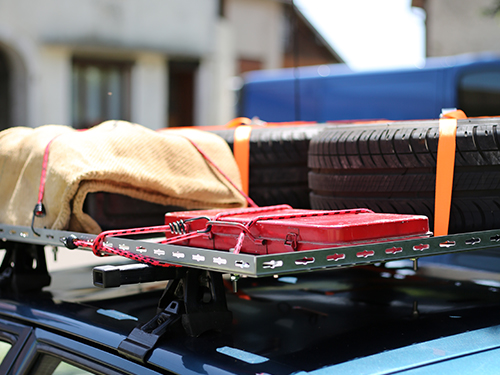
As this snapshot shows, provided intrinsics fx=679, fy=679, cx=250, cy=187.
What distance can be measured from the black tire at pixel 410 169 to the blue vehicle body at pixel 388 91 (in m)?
4.60

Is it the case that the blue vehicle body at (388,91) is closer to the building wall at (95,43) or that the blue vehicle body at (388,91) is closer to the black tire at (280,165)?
the black tire at (280,165)

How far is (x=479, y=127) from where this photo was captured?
185cm

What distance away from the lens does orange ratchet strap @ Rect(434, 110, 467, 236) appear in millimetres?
1855

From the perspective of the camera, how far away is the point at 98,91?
17516 millimetres

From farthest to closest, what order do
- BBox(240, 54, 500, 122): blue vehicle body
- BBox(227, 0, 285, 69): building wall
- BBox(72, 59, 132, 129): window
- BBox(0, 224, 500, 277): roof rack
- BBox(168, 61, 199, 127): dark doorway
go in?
BBox(227, 0, 285, 69): building wall
BBox(168, 61, 199, 127): dark doorway
BBox(72, 59, 132, 129): window
BBox(240, 54, 500, 122): blue vehicle body
BBox(0, 224, 500, 277): roof rack

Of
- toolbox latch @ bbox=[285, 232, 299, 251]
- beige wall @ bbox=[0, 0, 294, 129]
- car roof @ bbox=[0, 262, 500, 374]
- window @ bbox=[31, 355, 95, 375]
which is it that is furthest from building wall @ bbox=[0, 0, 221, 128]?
toolbox latch @ bbox=[285, 232, 299, 251]

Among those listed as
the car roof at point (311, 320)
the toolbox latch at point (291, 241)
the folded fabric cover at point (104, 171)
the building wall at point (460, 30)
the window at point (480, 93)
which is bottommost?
the car roof at point (311, 320)

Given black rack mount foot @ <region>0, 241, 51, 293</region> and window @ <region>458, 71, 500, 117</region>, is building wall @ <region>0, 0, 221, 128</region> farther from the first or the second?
black rack mount foot @ <region>0, 241, 51, 293</region>

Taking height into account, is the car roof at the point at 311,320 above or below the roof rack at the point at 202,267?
below

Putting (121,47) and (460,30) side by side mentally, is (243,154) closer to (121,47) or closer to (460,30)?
(460,30)

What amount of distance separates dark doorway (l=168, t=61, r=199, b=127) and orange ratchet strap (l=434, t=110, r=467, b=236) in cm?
1713

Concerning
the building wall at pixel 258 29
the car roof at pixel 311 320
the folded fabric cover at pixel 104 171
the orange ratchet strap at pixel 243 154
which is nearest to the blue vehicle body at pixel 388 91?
the orange ratchet strap at pixel 243 154

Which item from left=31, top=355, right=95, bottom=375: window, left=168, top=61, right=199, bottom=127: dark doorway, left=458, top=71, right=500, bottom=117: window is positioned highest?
left=168, top=61, right=199, bottom=127: dark doorway

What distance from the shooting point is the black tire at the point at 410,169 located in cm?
185
